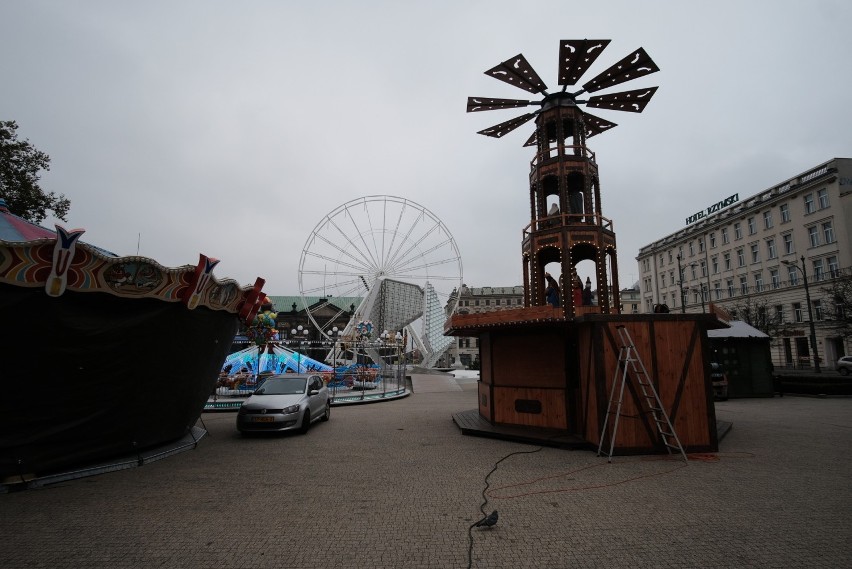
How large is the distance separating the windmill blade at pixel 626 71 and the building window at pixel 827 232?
4241cm

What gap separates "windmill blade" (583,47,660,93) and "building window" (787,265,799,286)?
4408 cm

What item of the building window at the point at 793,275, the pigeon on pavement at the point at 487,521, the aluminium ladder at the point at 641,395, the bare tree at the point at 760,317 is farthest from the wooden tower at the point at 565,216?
the building window at the point at 793,275

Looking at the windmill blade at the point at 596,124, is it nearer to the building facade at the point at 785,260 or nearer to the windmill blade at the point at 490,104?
the windmill blade at the point at 490,104

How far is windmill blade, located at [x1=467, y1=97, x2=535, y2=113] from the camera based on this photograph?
12.2m

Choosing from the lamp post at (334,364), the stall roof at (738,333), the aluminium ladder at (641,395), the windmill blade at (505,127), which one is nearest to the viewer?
the aluminium ladder at (641,395)

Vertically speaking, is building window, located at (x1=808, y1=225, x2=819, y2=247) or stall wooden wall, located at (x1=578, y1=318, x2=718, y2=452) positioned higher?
building window, located at (x1=808, y1=225, x2=819, y2=247)

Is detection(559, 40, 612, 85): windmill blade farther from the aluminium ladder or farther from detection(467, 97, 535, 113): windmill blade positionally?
the aluminium ladder

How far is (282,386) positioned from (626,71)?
1248 cm

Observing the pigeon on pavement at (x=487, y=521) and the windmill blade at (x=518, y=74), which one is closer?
the pigeon on pavement at (x=487, y=521)

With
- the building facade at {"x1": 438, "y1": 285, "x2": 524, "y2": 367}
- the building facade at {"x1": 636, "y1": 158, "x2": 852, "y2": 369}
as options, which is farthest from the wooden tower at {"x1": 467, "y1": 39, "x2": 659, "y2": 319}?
the building facade at {"x1": 438, "y1": 285, "x2": 524, "y2": 367}

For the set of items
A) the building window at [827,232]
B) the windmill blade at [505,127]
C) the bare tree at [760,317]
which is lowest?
the bare tree at [760,317]

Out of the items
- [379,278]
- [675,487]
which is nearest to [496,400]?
[675,487]

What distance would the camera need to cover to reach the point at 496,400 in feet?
38.1

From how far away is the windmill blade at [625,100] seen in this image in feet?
37.5
